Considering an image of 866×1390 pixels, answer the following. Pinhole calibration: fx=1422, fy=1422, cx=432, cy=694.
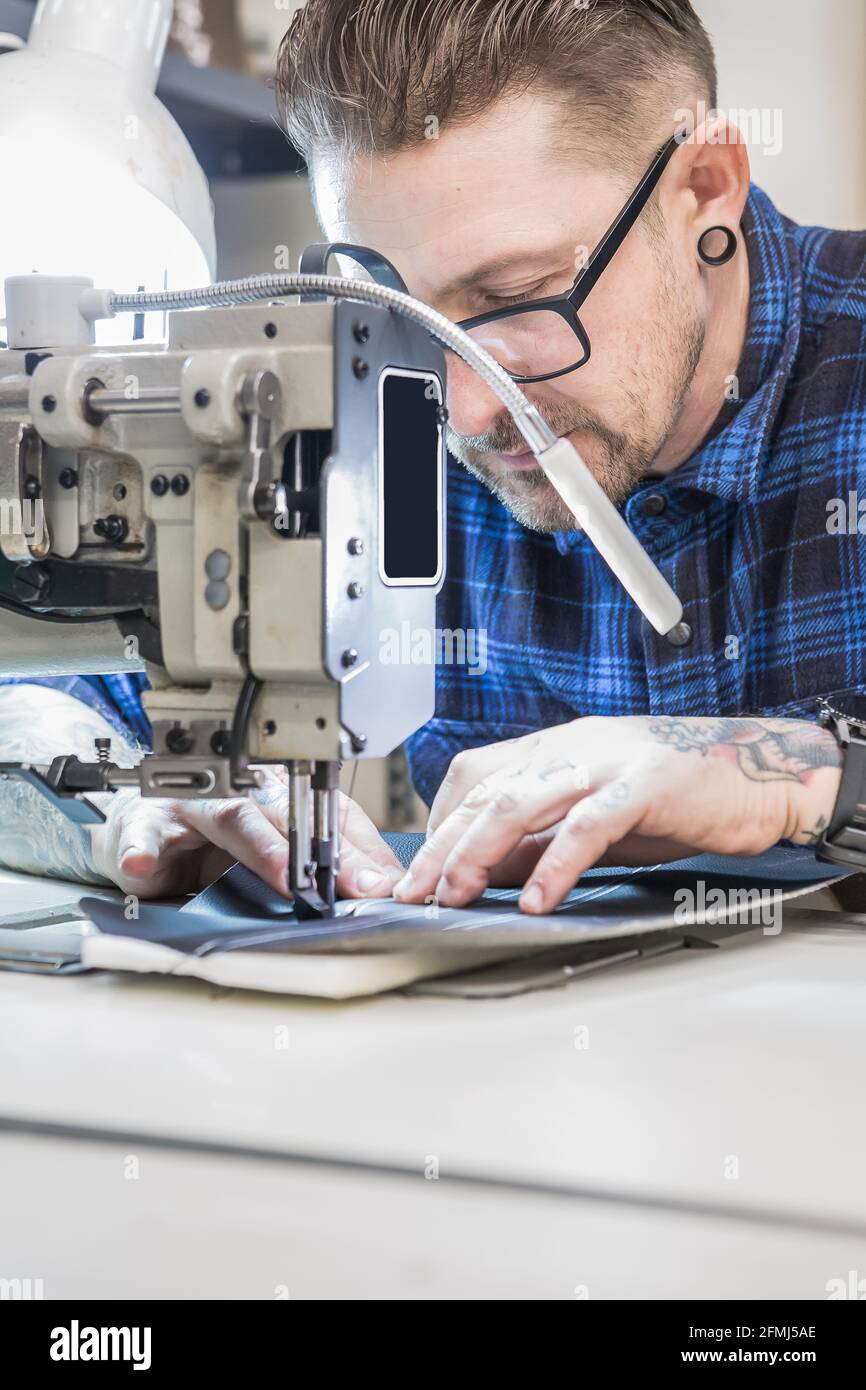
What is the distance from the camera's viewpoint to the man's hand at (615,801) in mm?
960

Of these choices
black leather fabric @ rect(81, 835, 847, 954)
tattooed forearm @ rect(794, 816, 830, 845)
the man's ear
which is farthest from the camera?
the man's ear

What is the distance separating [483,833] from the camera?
3.15ft

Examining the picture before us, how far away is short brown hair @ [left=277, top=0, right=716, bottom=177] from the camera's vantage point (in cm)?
133

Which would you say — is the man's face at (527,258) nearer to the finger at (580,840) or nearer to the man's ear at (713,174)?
the man's ear at (713,174)

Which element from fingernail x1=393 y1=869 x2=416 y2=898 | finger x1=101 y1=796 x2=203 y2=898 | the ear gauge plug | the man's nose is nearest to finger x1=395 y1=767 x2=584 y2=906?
fingernail x1=393 y1=869 x2=416 y2=898

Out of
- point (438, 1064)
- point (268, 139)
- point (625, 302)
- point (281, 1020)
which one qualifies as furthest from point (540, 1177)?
point (268, 139)

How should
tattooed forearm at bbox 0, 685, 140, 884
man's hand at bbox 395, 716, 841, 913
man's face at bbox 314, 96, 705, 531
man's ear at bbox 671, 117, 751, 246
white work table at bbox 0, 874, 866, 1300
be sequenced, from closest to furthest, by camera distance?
1. white work table at bbox 0, 874, 866, 1300
2. man's hand at bbox 395, 716, 841, 913
3. tattooed forearm at bbox 0, 685, 140, 884
4. man's face at bbox 314, 96, 705, 531
5. man's ear at bbox 671, 117, 751, 246

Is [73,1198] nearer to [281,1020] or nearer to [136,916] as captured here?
[281,1020]

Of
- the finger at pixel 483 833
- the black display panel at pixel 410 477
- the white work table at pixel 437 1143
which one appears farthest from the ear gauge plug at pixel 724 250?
the white work table at pixel 437 1143

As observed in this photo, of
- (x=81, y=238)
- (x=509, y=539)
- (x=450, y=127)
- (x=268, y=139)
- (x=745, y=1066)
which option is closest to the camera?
(x=745, y=1066)

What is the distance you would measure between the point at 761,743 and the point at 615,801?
18 cm

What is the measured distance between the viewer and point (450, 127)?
1318 mm

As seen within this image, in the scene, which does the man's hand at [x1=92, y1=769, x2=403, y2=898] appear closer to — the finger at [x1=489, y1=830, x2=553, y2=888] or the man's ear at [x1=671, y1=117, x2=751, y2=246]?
the finger at [x1=489, y1=830, x2=553, y2=888]

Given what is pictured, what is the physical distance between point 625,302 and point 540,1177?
101cm
